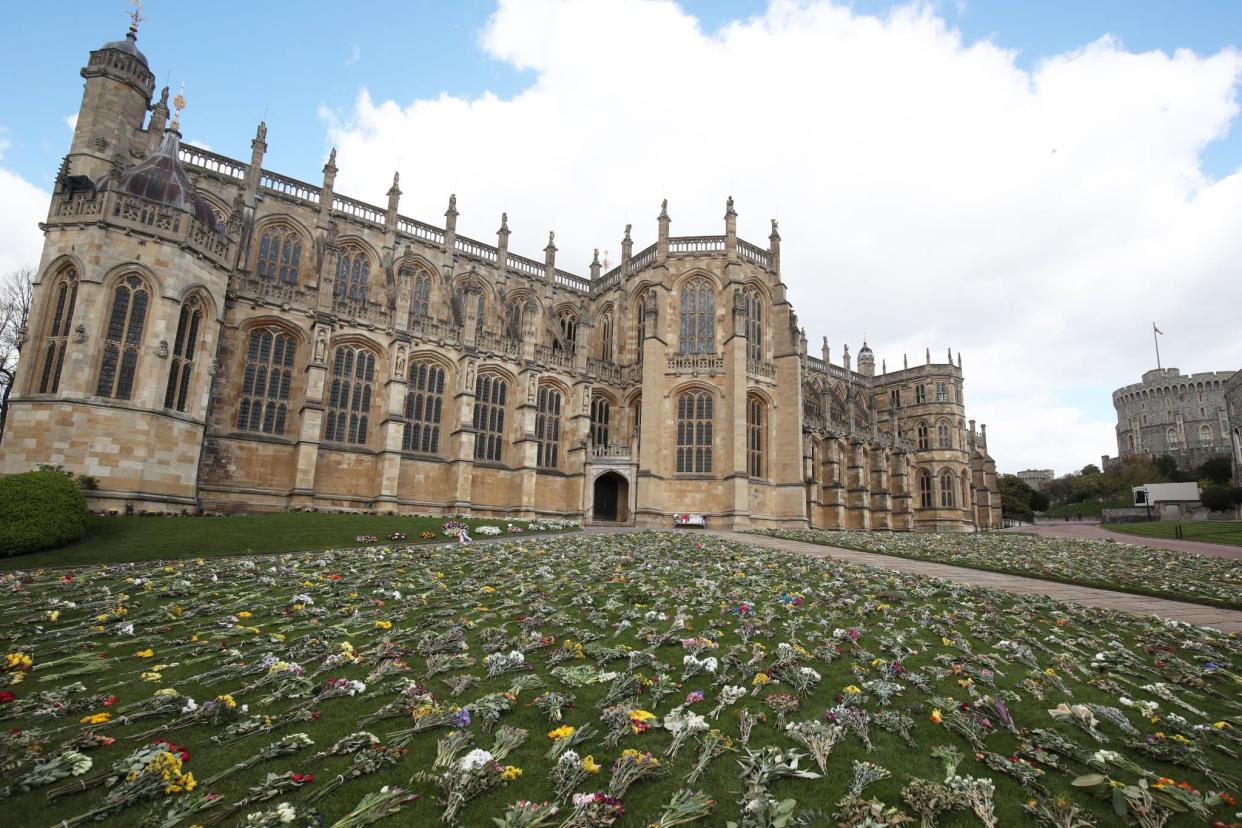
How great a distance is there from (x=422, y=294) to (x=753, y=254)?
2256 centimetres

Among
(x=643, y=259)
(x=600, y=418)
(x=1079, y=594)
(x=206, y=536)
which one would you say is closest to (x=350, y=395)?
(x=206, y=536)

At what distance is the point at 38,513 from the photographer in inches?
650

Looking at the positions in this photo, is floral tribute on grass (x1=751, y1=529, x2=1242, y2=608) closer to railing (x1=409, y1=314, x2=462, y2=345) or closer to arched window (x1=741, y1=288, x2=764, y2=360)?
arched window (x1=741, y1=288, x2=764, y2=360)

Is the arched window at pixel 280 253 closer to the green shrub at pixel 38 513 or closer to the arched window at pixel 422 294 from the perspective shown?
the arched window at pixel 422 294

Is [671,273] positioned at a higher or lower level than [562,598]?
higher

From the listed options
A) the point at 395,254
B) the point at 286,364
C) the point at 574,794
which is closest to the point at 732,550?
the point at 574,794

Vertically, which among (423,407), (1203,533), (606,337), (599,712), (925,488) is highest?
(606,337)

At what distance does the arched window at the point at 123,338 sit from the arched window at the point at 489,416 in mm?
16206

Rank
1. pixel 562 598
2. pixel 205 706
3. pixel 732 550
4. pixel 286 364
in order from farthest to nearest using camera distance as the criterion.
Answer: pixel 286 364, pixel 732 550, pixel 562 598, pixel 205 706

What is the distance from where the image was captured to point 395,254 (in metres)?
38.4

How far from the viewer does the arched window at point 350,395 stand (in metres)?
32.3

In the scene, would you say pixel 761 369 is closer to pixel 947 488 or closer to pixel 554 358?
pixel 554 358

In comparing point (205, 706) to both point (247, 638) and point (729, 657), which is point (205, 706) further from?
point (729, 657)

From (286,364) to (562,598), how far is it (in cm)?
2630
